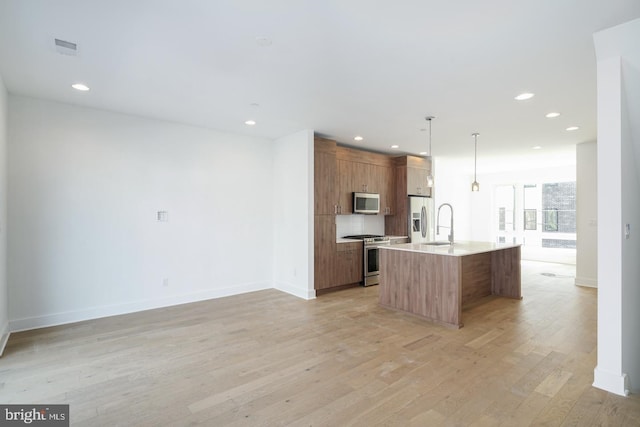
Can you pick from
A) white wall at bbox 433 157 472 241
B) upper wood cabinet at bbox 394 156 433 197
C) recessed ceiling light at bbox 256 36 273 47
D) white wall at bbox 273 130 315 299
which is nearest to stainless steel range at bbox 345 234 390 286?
white wall at bbox 273 130 315 299

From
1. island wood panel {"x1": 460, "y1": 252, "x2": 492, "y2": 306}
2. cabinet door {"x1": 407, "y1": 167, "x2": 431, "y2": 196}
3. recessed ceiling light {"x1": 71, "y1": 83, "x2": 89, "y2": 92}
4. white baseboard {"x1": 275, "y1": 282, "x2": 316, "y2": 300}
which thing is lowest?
white baseboard {"x1": 275, "y1": 282, "x2": 316, "y2": 300}

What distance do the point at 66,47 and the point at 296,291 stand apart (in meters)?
4.23

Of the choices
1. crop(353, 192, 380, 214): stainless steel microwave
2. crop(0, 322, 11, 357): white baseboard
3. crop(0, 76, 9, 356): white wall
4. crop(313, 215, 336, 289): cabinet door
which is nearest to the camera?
crop(0, 322, 11, 357): white baseboard

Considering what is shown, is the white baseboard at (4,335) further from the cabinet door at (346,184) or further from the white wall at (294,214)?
the cabinet door at (346,184)

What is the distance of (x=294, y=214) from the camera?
5.41 meters

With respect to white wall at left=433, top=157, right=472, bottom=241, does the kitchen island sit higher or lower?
lower

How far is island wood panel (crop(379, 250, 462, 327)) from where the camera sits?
3.78 metres

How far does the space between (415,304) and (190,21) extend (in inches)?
156

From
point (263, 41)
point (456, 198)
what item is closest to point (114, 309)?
point (263, 41)

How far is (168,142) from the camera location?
4719 mm

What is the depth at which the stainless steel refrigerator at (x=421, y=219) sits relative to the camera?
6.91 metres

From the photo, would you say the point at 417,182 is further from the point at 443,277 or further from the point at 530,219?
the point at 530,219

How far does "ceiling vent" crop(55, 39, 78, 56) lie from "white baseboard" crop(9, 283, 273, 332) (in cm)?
314

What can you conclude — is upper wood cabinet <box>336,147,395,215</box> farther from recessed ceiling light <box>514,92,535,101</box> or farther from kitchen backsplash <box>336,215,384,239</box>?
recessed ceiling light <box>514,92,535,101</box>
